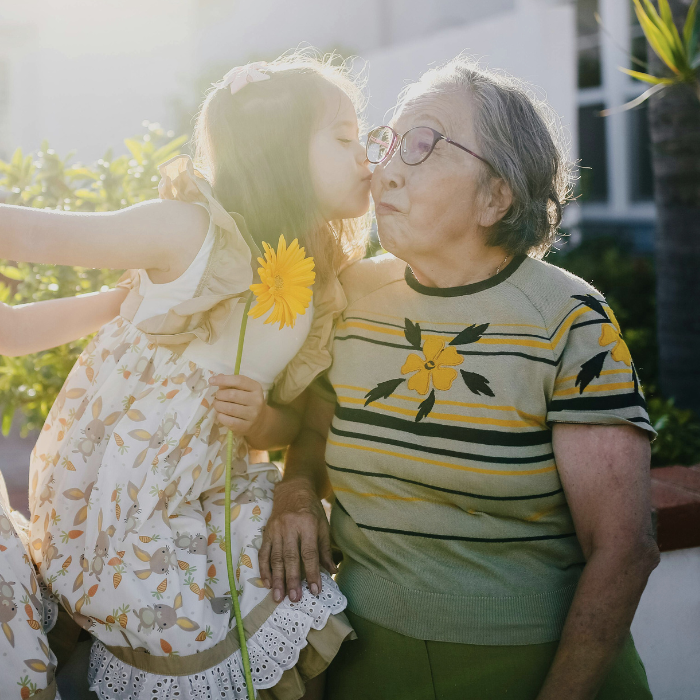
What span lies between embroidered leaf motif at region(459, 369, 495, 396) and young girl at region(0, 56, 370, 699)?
45cm

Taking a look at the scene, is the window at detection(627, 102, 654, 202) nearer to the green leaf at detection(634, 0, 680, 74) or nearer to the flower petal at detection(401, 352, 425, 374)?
the green leaf at detection(634, 0, 680, 74)

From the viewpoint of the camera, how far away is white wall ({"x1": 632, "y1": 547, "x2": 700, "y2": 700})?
2488 mm

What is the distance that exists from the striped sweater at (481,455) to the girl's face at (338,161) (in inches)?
16.4

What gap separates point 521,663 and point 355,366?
0.87 meters

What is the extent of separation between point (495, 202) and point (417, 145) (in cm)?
27

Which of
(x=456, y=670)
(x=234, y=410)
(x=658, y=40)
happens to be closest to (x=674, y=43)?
(x=658, y=40)

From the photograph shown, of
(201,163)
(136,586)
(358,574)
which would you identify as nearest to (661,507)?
(358,574)

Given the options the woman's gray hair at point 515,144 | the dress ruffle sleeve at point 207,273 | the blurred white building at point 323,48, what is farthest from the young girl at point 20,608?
the blurred white building at point 323,48

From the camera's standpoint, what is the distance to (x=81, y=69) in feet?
39.8

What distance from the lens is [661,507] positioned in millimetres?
2416

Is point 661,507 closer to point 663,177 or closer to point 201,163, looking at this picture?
point 201,163

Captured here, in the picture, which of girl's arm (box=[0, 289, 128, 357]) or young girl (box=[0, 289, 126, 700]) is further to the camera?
girl's arm (box=[0, 289, 128, 357])

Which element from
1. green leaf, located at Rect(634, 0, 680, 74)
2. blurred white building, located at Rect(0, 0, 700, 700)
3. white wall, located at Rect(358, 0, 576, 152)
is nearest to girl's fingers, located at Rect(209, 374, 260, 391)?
green leaf, located at Rect(634, 0, 680, 74)

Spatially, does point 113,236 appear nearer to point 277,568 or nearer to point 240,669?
point 277,568
